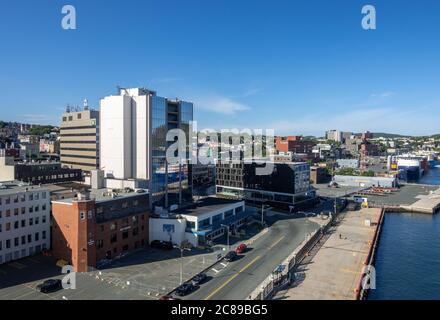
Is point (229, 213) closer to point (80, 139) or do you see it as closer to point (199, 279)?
point (199, 279)

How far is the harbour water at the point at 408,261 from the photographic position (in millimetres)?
42438

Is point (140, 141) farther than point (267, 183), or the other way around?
point (267, 183)

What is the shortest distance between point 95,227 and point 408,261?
46.8 meters

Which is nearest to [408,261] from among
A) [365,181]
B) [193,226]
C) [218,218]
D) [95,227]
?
[218,218]

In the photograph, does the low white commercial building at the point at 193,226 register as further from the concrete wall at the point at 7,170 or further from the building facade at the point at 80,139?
the building facade at the point at 80,139

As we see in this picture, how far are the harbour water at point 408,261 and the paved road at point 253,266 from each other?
12.8 m

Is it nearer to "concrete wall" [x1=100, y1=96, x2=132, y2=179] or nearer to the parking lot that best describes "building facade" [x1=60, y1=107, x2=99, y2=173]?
"concrete wall" [x1=100, y1=96, x2=132, y2=179]

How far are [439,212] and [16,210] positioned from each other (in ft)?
327

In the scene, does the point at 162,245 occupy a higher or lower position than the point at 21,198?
lower

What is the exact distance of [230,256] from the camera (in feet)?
156

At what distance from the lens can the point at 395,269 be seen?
49812mm

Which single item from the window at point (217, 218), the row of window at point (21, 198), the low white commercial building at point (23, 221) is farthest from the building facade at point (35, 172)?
the window at point (217, 218)

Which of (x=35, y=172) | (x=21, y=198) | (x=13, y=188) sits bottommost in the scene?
(x=21, y=198)
